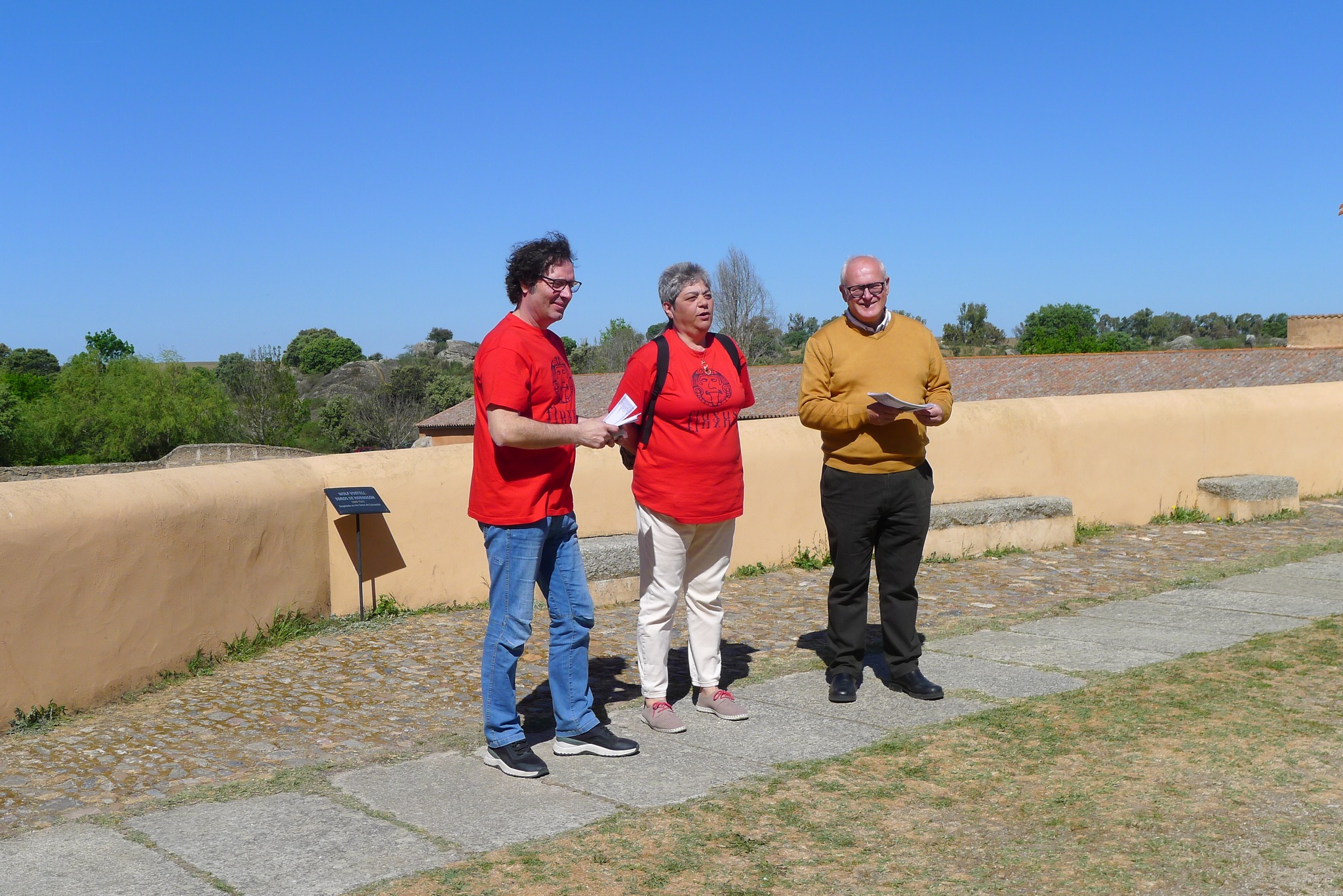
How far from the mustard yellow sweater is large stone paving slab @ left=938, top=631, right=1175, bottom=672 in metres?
1.31

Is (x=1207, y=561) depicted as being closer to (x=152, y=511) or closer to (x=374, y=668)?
(x=374, y=668)

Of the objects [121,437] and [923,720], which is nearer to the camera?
[923,720]

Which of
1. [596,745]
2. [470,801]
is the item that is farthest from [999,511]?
[470,801]

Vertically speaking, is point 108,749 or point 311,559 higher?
point 311,559

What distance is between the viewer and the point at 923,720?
4.55 meters

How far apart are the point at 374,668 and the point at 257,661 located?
0.62 metres

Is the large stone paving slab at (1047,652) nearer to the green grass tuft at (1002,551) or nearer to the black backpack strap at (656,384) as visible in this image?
the black backpack strap at (656,384)

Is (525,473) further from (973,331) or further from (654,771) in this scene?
(973,331)

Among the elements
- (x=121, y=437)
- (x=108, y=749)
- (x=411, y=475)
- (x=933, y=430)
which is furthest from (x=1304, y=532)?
(x=121, y=437)

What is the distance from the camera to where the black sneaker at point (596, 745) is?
416 cm

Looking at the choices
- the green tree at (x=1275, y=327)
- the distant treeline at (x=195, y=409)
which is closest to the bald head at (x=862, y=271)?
the distant treeline at (x=195, y=409)

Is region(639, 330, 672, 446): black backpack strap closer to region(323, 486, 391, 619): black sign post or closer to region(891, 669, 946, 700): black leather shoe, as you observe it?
region(891, 669, 946, 700): black leather shoe

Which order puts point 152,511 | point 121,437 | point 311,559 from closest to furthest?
point 152,511 → point 311,559 → point 121,437

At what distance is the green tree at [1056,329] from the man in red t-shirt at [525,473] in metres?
70.5
